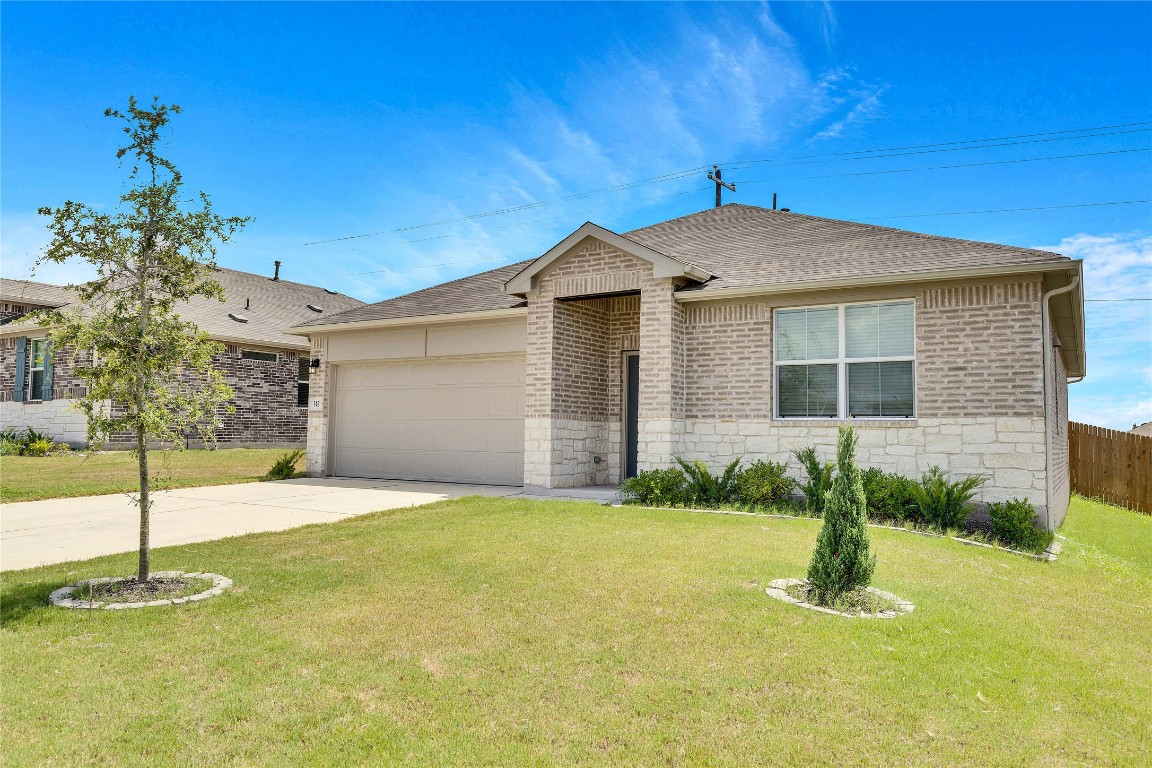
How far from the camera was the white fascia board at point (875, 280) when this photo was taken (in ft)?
30.3

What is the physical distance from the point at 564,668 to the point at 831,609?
7.55 feet

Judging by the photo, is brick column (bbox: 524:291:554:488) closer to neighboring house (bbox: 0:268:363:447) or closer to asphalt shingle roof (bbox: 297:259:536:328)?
asphalt shingle roof (bbox: 297:259:536:328)

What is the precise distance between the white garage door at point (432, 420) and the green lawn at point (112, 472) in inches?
91.8

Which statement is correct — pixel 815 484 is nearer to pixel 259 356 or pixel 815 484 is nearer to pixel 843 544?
pixel 843 544

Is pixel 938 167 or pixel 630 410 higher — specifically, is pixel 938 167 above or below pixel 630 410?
above

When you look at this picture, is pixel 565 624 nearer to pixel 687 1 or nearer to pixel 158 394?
pixel 158 394

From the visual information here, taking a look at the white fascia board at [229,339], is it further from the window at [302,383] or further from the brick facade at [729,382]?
the brick facade at [729,382]

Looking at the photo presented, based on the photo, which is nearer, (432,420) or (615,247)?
(615,247)

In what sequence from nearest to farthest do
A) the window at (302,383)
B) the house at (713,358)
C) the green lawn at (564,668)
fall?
the green lawn at (564,668)
the house at (713,358)
the window at (302,383)

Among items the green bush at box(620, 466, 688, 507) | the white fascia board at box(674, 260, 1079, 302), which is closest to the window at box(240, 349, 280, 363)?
the green bush at box(620, 466, 688, 507)

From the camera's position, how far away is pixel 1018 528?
29.0 ft

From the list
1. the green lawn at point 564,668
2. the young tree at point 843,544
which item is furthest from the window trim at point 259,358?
the young tree at point 843,544

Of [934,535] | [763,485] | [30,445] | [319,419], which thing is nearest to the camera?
[934,535]

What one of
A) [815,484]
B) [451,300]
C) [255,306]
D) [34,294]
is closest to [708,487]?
[815,484]
